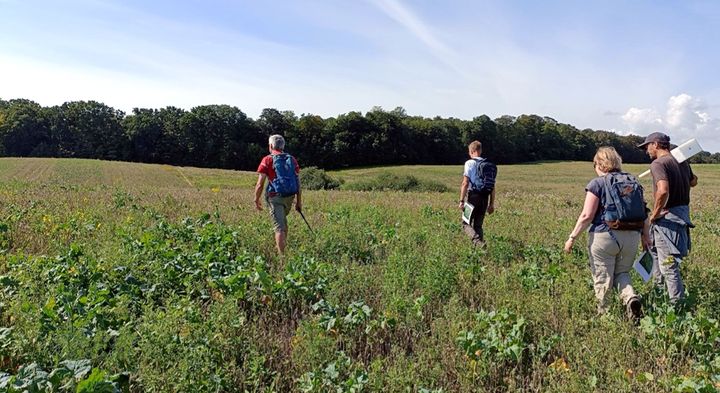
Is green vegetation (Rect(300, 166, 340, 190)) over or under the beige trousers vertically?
under

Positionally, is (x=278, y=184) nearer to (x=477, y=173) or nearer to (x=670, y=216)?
(x=477, y=173)

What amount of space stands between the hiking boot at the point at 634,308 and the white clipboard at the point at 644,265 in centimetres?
56

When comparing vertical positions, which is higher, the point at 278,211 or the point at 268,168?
the point at 268,168

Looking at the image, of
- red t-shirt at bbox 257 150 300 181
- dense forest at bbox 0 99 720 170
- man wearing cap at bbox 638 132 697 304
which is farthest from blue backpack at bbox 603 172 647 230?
dense forest at bbox 0 99 720 170

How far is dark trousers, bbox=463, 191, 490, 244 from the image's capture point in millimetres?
7555

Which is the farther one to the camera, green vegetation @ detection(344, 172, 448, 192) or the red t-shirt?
green vegetation @ detection(344, 172, 448, 192)

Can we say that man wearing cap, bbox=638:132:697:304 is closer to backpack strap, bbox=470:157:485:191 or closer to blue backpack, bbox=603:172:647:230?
blue backpack, bbox=603:172:647:230

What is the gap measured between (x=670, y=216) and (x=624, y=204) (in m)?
0.81

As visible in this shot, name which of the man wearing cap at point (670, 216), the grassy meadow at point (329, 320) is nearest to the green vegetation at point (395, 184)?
the grassy meadow at point (329, 320)

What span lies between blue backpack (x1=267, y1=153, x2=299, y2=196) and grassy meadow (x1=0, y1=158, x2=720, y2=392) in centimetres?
95

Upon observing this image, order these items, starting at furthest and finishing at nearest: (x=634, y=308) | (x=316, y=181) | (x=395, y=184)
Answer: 1. (x=316, y=181)
2. (x=395, y=184)
3. (x=634, y=308)

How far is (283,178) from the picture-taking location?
699 centimetres

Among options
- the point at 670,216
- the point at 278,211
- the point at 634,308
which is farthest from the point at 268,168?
the point at 670,216

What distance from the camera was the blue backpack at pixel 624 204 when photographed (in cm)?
452
